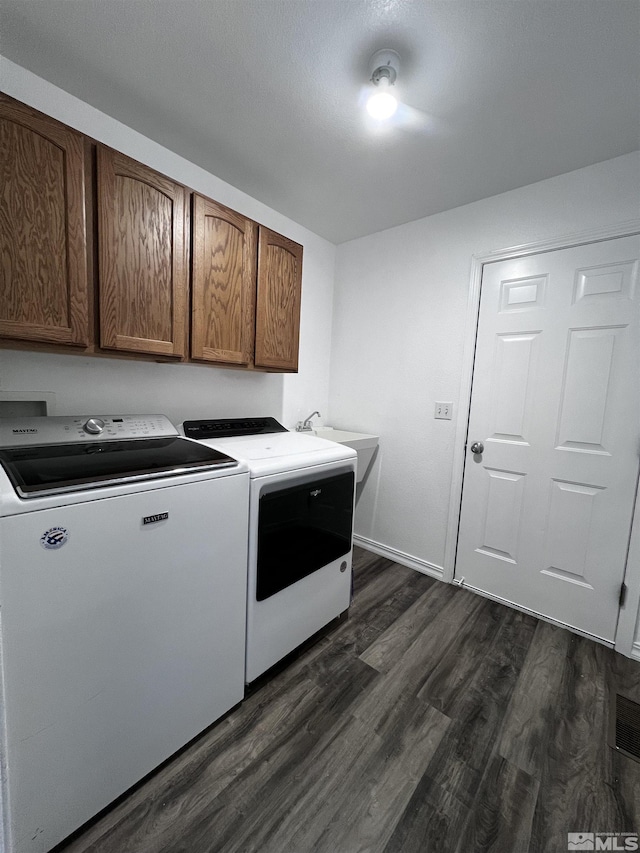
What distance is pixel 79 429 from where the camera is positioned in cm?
128

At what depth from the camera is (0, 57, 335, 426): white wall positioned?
1336 mm

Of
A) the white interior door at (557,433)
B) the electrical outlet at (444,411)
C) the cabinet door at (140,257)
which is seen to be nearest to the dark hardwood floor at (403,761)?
the white interior door at (557,433)

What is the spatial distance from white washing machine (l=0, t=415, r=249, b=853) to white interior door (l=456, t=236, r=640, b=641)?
1580mm

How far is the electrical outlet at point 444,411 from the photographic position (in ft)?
7.05

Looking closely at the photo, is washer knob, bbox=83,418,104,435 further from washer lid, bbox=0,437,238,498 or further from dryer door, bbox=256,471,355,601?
dryer door, bbox=256,471,355,601

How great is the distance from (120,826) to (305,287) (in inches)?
108

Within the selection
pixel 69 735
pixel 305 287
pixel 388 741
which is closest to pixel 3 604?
pixel 69 735

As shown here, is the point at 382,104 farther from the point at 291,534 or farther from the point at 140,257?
the point at 291,534

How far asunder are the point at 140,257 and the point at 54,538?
1.11 meters

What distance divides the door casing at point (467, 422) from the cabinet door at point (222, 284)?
1.33 metres

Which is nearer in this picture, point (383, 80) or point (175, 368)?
point (383, 80)

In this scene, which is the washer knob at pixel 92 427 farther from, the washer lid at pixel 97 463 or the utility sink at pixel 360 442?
the utility sink at pixel 360 442

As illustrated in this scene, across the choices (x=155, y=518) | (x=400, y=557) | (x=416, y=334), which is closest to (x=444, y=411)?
(x=416, y=334)

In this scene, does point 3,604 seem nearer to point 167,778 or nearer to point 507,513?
point 167,778
